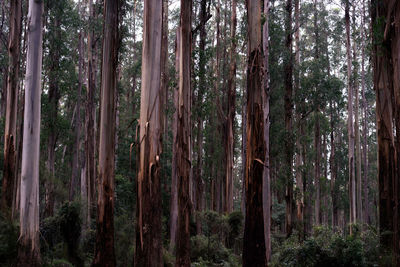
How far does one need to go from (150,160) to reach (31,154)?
426 cm

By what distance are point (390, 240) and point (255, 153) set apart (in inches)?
209

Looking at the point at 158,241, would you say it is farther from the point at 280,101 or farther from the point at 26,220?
the point at 280,101

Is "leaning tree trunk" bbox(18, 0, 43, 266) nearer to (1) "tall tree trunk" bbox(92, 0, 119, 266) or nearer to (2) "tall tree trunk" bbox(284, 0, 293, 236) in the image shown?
(1) "tall tree trunk" bbox(92, 0, 119, 266)

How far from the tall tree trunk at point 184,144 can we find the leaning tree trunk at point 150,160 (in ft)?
9.13

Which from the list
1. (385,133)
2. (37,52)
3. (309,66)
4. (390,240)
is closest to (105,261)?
(37,52)

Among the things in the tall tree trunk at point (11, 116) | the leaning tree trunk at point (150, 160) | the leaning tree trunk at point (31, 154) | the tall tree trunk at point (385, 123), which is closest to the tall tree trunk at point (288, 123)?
the tall tree trunk at point (385, 123)

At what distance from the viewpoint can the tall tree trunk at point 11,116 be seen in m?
12.9

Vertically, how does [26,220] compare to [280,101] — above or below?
below

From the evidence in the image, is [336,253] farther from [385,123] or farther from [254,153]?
[254,153]

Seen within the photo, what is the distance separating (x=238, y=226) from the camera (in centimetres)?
2006

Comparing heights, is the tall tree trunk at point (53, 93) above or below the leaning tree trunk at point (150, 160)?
above

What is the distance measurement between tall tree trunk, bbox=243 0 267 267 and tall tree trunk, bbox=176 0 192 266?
3.26 meters

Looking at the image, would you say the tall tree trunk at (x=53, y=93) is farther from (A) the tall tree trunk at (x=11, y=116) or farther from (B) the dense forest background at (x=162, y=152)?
Result: (A) the tall tree trunk at (x=11, y=116)

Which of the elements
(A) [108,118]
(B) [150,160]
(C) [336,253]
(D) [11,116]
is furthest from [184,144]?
(D) [11,116]
